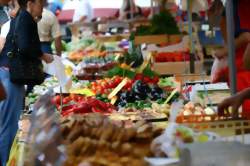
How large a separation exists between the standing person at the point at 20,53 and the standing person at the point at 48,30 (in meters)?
3.27

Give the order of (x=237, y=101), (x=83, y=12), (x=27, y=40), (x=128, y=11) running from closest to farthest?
1. (x=237, y=101)
2. (x=27, y=40)
3. (x=128, y=11)
4. (x=83, y=12)

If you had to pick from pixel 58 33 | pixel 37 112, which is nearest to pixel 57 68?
pixel 37 112

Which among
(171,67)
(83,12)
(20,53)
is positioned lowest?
(171,67)

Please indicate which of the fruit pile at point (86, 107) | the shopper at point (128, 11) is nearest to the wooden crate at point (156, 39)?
the fruit pile at point (86, 107)

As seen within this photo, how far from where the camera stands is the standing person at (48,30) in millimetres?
10094

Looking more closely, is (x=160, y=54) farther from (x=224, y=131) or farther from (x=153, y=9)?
(x=224, y=131)

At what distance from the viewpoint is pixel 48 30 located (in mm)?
10219

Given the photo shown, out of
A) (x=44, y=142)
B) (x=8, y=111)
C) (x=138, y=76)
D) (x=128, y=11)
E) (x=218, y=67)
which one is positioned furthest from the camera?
(x=128, y=11)

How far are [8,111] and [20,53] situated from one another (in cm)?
63

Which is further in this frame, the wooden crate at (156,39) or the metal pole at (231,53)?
the wooden crate at (156,39)

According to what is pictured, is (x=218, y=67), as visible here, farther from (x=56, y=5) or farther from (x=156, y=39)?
(x=56, y=5)

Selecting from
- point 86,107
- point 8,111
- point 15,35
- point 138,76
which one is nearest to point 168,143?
point 86,107

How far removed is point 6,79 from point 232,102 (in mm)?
3617

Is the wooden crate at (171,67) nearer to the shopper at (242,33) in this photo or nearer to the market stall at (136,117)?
the market stall at (136,117)
